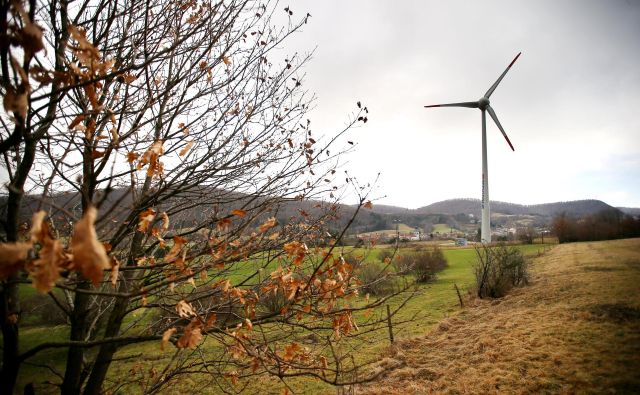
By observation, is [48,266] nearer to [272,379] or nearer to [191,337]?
[191,337]

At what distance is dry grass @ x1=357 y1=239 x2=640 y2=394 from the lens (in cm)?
841

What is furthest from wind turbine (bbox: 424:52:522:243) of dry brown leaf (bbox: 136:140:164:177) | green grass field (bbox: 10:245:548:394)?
dry brown leaf (bbox: 136:140:164:177)

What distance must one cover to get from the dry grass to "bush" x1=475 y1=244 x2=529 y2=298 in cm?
318

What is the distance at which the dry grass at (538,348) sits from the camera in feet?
27.6

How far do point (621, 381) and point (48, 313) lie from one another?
28.3 m

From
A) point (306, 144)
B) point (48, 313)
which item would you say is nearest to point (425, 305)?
point (306, 144)

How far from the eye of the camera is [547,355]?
9797mm

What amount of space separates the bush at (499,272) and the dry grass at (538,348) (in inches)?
125

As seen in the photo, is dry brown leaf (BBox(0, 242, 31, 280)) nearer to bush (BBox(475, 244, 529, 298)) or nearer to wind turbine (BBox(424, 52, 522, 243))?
bush (BBox(475, 244, 529, 298))

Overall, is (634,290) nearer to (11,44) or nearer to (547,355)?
(547,355)

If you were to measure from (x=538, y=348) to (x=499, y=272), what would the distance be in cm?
1118

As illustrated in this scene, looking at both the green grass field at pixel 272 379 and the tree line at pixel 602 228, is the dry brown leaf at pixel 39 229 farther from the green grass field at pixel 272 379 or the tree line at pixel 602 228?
the tree line at pixel 602 228

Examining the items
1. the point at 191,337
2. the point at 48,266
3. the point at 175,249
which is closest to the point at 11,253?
the point at 48,266

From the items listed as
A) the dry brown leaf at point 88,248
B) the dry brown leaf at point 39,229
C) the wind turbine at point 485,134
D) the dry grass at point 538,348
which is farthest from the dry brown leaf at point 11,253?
the wind turbine at point 485,134
